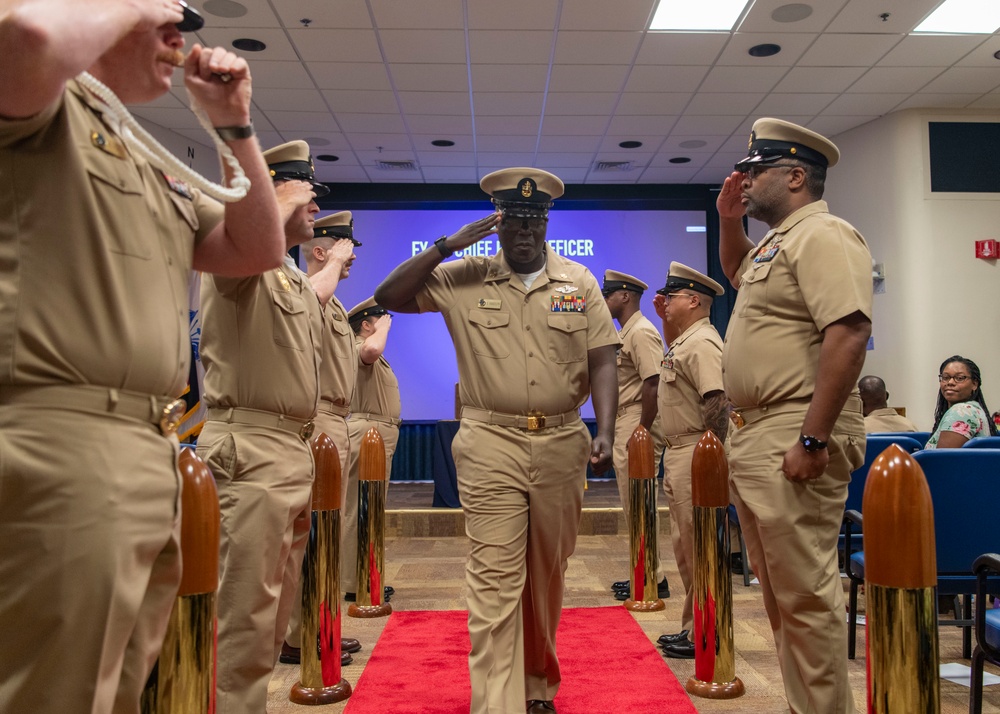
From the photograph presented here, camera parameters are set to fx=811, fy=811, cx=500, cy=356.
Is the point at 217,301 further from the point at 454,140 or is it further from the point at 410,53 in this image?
the point at 454,140

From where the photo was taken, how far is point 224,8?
6.12 metres

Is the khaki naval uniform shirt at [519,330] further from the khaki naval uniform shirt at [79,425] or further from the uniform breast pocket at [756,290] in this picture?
the khaki naval uniform shirt at [79,425]

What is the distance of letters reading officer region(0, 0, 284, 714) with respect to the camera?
100cm

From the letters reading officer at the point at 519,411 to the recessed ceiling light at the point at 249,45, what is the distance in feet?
15.1

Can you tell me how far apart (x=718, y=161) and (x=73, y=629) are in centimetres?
980

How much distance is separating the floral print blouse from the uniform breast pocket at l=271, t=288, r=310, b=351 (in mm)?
3260

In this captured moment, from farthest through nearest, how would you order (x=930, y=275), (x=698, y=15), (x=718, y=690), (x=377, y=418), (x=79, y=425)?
(x=930, y=275) < (x=698, y=15) < (x=377, y=418) < (x=718, y=690) < (x=79, y=425)

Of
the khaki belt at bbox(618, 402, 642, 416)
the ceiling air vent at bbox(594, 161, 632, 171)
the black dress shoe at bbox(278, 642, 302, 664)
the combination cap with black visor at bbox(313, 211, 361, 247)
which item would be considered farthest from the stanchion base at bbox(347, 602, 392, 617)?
the ceiling air vent at bbox(594, 161, 632, 171)

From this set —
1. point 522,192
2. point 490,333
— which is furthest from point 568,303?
point 522,192

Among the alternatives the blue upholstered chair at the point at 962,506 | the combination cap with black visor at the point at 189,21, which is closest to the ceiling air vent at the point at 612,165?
the blue upholstered chair at the point at 962,506

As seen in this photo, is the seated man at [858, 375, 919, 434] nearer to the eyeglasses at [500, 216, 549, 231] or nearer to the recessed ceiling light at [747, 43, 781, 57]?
the eyeglasses at [500, 216, 549, 231]

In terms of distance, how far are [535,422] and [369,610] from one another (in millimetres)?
2064

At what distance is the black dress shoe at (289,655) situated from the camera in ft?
11.5

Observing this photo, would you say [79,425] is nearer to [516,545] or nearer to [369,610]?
[516,545]
